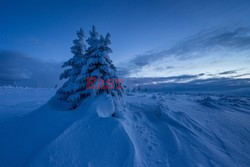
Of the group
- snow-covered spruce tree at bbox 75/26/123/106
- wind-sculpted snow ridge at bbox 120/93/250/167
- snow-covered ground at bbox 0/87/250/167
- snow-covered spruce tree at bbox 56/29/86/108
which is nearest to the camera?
snow-covered ground at bbox 0/87/250/167

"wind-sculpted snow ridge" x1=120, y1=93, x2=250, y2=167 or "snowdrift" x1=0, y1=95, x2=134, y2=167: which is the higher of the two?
"snowdrift" x1=0, y1=95, x2=134, y2=167

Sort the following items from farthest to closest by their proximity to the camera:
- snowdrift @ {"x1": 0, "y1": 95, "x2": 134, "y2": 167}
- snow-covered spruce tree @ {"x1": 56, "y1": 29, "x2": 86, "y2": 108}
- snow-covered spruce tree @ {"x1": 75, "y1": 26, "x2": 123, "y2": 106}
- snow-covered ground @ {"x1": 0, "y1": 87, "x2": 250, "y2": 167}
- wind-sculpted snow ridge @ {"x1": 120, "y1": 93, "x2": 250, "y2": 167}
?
snow-covered spruce tree @ {"x1": 56, "y1": 29, "x2": 86, "y2": 108} < snow-covered spruce tree @ {"x1": 75, "y1": 26, "x2": 123, "y2": 106} < wind-sculpted snow ridge @ {"x1": 120, "y1": 93, "x2": 250, "y2": 167} < snow-covered ground @ {"x1": 0, "y1": 87, "x2": 250, "y2": 167} < snowdrift @ {"x1": 0, "y1": 95, "x2": 134, "y2": 167}

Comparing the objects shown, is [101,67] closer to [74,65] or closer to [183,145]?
[74,65]

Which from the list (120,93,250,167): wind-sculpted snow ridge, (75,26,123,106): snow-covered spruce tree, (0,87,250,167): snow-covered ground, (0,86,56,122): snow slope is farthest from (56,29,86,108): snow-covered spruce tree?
(120,93,250,167): wind-sculpted snow ridge

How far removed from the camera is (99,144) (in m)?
4.04

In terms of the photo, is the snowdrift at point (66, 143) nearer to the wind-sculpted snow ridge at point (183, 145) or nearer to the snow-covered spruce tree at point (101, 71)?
the wind-sculpted snow ridge at point (183, 145)

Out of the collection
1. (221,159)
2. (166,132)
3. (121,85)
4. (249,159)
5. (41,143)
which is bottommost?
(249,159)

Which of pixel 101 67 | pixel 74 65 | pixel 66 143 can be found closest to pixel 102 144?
pixel 66 143

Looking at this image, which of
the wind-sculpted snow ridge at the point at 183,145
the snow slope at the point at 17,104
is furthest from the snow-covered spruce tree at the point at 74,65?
the wind-sculpted snow ridge at the point at 183,145

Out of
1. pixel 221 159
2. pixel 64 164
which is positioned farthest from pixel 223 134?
pixel 64 164

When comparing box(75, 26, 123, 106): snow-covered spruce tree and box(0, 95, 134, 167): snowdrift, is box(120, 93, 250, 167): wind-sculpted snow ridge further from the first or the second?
box(75, 26, 123, 106): snow-covered spruce tree

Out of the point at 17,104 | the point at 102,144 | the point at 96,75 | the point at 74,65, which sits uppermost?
the point at 74,65

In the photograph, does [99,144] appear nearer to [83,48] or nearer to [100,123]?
[100,123]

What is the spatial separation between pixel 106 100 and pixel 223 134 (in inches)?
370
